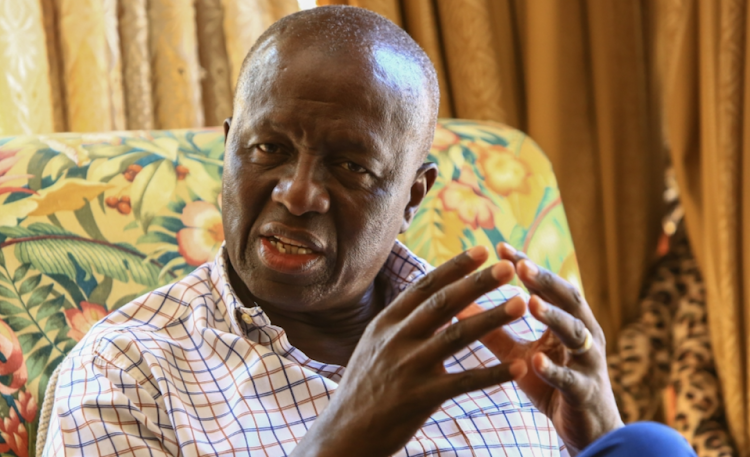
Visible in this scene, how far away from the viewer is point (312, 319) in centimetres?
121

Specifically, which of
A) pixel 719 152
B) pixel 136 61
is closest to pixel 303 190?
pixel 136 61

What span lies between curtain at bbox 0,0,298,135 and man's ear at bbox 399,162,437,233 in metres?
0.71

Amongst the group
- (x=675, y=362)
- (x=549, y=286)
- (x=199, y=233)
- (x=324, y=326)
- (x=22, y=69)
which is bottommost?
(x=675, y=362)

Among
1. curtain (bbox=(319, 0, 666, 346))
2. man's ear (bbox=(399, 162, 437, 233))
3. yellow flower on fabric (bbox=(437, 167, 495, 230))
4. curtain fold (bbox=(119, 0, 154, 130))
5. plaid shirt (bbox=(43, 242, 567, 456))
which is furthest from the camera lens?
curtain (bbox=(319, 0, 666, 346))

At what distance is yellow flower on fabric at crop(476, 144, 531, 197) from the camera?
155 cm

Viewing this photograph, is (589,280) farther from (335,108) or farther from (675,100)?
(335,108)

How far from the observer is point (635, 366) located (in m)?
1.95

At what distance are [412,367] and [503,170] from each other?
0.85m

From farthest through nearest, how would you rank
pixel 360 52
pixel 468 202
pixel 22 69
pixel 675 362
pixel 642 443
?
pixel 675 362 → pixel 22 69 → pixel 468 202 → pixel 360 52 → pixel 642 443

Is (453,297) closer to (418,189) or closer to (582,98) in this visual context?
(418,189)

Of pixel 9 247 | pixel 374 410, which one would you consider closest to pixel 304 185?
pixel 374 410

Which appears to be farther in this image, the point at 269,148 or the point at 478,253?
the point at 269,148

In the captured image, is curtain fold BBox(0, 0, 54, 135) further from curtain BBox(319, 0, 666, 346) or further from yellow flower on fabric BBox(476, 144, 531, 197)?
yellow flower on fabric BBox(476, 144, 531, 197)

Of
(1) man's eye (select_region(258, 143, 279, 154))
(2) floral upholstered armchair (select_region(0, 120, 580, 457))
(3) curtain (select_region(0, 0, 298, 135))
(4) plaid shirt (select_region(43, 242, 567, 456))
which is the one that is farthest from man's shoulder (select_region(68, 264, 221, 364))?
(3) curtain (select_region(0, 0, 298, 135))
